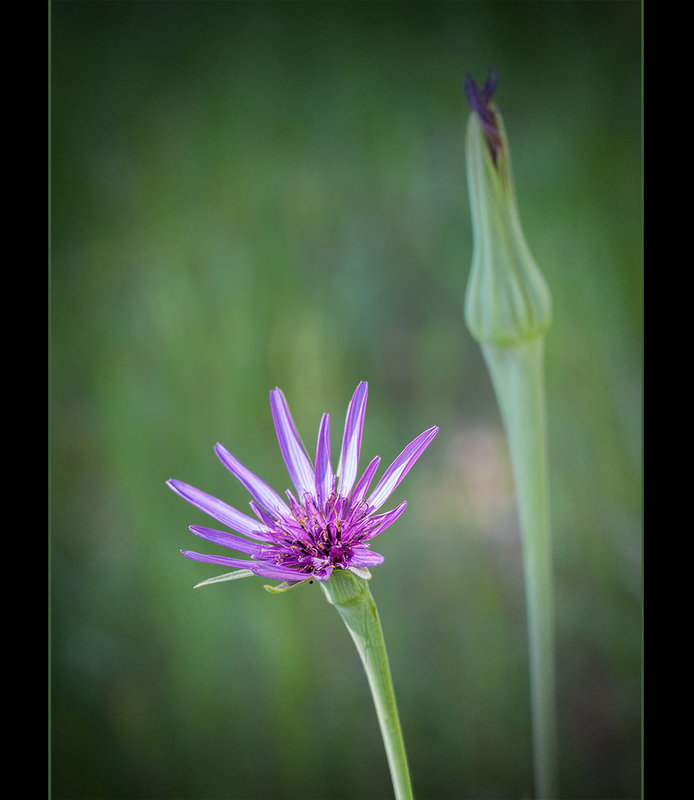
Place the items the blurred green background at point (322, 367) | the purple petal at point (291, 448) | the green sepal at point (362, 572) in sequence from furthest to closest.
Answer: the blurred green background at point (322, 367), the purple petal at point (291, 448), the green sepal at point (362, 572)

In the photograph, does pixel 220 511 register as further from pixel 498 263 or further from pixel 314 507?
pixel 498 263

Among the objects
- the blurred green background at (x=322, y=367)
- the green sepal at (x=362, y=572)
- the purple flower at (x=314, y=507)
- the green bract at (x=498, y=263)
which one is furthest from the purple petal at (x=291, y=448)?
the blurred green background at (x=322, y=367)

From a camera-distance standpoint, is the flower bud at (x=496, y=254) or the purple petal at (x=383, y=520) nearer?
the purple petal at (x=383, y=520)

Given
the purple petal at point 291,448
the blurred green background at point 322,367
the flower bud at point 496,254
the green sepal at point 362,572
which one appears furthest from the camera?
the blurred green background at point 322,367

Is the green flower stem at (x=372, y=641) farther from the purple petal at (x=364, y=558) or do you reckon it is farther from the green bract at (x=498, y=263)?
the green bract at (x=498, y=263)

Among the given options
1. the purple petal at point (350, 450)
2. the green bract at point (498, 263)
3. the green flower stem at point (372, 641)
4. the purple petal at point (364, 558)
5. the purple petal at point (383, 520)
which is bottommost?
the green flower stem at point (372, 641)

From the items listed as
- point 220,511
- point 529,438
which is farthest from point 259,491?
point 529,438

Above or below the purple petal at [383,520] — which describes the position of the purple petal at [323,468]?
above

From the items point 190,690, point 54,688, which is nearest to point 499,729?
point 190,690
